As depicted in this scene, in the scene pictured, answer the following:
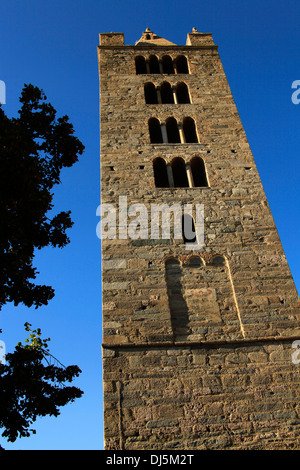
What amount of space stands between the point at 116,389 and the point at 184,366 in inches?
50.6

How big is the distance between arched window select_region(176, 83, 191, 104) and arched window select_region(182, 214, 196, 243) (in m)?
5.67

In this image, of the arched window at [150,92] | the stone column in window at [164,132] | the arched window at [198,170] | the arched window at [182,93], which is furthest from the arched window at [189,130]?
Answer: the arched window at [150,92]

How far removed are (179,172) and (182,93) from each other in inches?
159

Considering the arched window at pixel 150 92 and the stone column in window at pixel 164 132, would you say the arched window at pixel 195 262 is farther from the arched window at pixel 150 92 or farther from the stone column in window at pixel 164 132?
the arched window at pixel 150 92

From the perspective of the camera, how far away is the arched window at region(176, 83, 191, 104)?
1436 centimetres

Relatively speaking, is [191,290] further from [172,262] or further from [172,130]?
[172,130]

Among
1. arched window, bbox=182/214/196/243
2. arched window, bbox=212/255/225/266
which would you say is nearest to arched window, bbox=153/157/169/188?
arched window, bbox=182/214/196/243

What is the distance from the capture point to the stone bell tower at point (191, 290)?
23.7ft

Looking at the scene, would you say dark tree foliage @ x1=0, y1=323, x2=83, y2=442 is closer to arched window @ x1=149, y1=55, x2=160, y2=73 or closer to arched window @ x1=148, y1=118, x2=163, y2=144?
arched window @ x1=148, y1=118, x2=163, y2=144

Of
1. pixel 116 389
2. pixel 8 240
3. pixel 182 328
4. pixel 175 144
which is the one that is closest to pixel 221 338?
pixel 182 328

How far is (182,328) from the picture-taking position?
844 cm

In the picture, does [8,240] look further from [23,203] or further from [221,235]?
[221,235]
